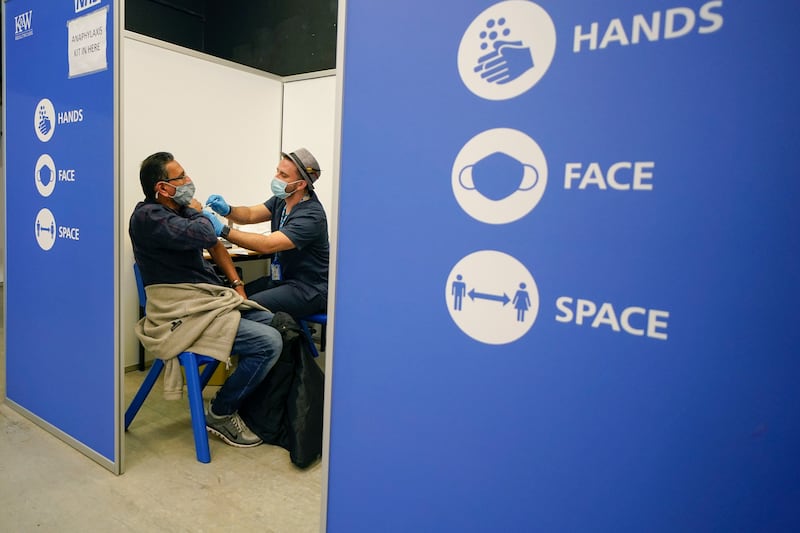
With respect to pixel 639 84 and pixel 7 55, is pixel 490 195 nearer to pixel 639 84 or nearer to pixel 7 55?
pixel 639 84

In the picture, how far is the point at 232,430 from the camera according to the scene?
2.41 meters

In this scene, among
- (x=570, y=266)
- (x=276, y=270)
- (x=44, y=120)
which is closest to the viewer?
(x=570, y=266)

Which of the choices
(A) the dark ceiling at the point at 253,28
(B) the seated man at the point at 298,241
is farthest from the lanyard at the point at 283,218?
(A) the dark ceiling at the point at 253,28

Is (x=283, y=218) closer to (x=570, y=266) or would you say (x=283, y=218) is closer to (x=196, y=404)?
(x=196, y=404)

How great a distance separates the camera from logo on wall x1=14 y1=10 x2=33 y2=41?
2.33 metres

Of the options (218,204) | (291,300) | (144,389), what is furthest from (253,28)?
(144,389)

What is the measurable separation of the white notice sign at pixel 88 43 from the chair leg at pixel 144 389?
114cm

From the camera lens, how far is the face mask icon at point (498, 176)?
1.06 meters

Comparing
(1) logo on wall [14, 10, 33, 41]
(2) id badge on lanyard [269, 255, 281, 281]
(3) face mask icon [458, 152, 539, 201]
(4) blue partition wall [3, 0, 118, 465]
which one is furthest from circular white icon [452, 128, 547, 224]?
(1) logo on wall [14, 10, 33, 41]

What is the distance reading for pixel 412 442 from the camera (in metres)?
1.26

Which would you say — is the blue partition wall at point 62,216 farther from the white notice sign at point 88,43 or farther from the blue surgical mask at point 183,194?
the blue surgical mask at point 183,194

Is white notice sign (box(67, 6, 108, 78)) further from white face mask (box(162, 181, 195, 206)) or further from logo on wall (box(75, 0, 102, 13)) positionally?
white face mask (box(162, 181, 195, 206))

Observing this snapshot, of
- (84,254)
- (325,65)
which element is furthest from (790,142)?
(325,65)

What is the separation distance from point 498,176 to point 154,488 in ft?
5.62
